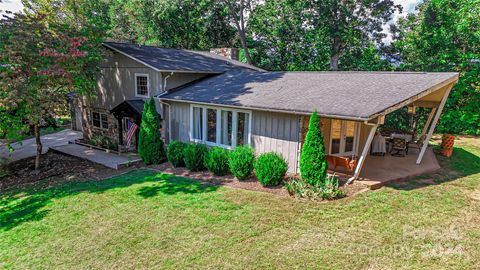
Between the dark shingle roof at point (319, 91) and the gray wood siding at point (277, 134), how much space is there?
1.64 ft

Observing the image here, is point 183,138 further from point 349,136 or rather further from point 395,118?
point 395,118

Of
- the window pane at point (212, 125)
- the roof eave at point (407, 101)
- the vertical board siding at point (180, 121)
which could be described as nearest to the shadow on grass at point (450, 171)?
the roof eave at point (407, 101)

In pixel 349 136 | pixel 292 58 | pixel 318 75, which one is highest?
pixel 292 58

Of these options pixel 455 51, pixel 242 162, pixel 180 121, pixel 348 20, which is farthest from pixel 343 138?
pixel 348 20

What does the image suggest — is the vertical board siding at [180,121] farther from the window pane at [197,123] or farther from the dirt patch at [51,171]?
the dirt patch at [51,171]

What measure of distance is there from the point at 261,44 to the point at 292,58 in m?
2.97

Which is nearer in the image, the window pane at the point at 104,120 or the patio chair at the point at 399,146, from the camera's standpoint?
the patio chair at the point at 399,146

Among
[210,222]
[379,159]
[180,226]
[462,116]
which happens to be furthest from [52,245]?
[462,116]

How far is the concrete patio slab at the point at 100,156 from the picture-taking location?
1268 cm

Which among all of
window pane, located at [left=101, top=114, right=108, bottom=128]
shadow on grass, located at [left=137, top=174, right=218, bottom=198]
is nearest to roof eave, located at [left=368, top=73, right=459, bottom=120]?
shadow on grass, located at [left=137, top=174, right=218, bottom=198]

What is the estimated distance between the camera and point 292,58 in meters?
25.8

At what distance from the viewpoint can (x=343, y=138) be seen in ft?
37.2

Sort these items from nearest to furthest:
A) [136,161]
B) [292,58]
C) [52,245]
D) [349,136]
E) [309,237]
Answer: [309,237] < [52,245] < [349,136] < [136,161] < [292,58]

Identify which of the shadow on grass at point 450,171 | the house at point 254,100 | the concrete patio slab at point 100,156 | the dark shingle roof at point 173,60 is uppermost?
the dark shingle roof at point 173,60
